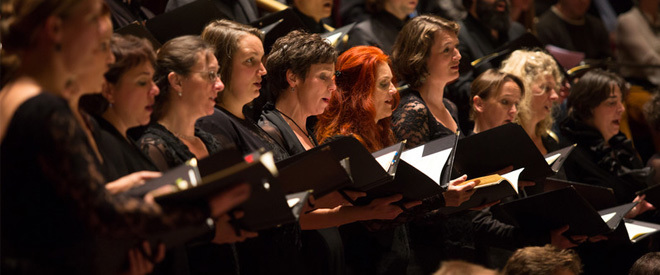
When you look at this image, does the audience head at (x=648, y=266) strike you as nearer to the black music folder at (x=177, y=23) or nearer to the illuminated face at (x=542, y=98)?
the illuminated face at (x=542, y=98)

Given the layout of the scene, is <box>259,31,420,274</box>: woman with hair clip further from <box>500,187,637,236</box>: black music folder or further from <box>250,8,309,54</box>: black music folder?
<box>500,187,637,236</box>: black music folder

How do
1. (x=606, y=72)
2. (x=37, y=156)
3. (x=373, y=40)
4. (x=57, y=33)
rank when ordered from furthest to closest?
1. (x=606, y=72)
2. (x=373, y=40)
3. (x=57, y=33)
4. (x=37, y=156)

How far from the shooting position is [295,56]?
3373 mm

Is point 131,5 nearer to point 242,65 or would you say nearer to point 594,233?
point 242,65

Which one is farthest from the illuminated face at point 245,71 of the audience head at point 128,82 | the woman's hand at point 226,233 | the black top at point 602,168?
the black top at point 602,168

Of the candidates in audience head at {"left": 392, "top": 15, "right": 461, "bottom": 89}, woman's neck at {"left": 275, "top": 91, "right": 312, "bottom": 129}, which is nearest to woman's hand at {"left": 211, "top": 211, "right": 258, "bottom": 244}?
woman's neck at {"left": 275, "top": 91, "right": 312, "bottom": 129}

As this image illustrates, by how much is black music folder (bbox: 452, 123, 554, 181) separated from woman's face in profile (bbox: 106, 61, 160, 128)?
1.50 m

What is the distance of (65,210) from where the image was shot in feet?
5.52

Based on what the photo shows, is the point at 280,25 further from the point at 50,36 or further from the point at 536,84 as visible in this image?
the point at 50,36

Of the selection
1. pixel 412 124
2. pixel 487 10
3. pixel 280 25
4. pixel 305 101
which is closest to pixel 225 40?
pixel 305 101

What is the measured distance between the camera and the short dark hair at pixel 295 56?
338 cm

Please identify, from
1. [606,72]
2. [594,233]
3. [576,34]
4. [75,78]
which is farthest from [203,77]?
[576,34]

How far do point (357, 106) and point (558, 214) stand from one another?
97cm

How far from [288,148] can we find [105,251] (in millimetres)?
1528
